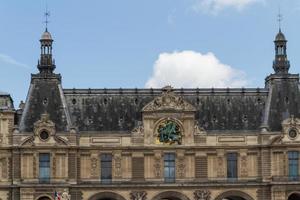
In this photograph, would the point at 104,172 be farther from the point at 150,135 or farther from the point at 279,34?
the point at 279,34

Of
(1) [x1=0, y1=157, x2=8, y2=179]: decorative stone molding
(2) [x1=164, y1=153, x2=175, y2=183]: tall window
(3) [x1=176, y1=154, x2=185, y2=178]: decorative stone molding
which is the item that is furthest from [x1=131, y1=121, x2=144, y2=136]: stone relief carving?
(1) [x1=0, y1=157, x2=8, y2=179]: decorative stone molding

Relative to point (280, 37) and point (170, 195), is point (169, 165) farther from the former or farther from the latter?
point (280, 37)

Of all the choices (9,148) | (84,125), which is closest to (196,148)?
(84,125)

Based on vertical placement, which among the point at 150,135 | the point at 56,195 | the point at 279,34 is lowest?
the point at 56,195

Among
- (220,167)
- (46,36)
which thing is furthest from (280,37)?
(46,36)

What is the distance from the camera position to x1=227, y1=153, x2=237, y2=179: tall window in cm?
11519

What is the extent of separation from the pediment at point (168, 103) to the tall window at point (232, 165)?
634 centimetres

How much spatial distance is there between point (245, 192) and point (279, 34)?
1906cm

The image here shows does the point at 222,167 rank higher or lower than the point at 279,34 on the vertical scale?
lower

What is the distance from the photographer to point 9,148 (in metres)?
113

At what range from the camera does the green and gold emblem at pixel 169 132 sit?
115250 mm

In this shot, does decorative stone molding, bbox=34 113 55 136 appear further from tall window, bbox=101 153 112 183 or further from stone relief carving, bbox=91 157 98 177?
tall window, bbox=101 153 112 183

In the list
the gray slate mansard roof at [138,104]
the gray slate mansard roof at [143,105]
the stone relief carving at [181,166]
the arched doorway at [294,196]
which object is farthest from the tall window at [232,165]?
the arched doorway at [294,196]

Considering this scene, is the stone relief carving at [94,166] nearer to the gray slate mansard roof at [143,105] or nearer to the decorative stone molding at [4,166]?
the gray slate mansard roof at [143,105]
